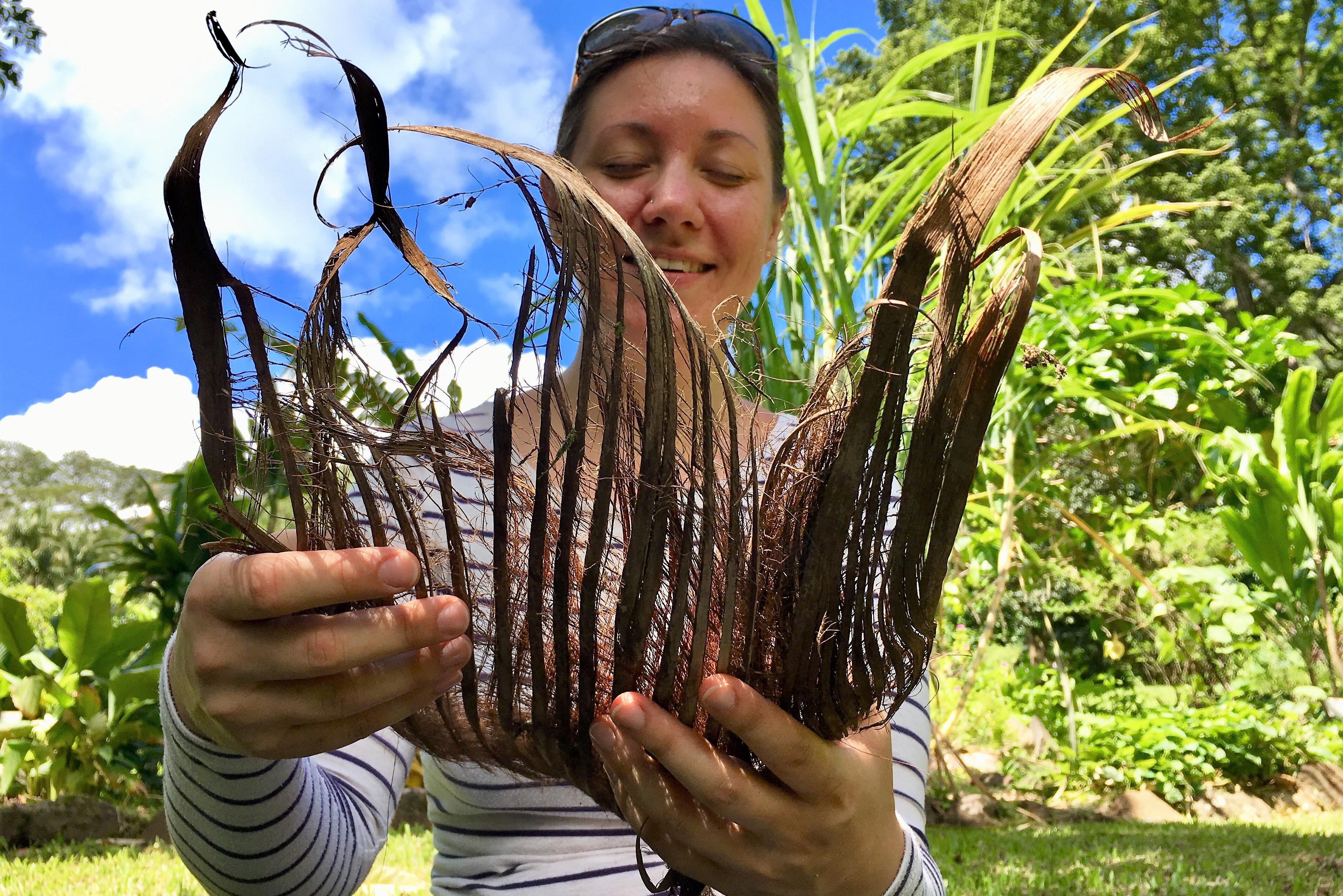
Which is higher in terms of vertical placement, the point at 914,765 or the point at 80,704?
the point at 914,765

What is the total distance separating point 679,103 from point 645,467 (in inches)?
32.8

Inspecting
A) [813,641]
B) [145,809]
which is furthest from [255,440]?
[145,809]

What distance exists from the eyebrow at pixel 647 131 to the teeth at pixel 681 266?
0.18 meters

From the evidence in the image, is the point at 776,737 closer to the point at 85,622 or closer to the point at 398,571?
the point at 398,571

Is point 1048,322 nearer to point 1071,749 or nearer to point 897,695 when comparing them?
point 1071,749

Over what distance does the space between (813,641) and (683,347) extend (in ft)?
0.84

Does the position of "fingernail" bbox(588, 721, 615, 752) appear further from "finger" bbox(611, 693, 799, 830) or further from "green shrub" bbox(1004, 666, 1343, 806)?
"green shrub" bbox(1004, 666, 1343, 806)

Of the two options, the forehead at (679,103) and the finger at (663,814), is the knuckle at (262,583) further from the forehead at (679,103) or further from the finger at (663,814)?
the forehead at (679,103)

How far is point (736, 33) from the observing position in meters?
1.65

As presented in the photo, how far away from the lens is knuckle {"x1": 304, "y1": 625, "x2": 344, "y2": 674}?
66 centimetres

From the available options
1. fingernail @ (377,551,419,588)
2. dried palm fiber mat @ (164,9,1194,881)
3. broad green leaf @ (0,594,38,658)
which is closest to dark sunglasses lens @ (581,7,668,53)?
dried palm fiber mat @ (164,9,1194,881)

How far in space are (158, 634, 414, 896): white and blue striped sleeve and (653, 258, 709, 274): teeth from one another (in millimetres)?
748

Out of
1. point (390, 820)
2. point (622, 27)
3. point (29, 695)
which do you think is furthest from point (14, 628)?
point (622, 27)

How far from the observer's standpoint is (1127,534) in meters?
5.97
